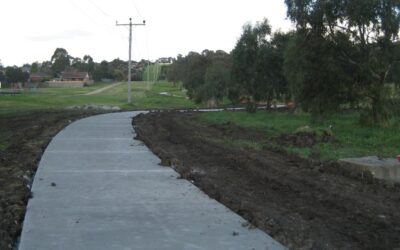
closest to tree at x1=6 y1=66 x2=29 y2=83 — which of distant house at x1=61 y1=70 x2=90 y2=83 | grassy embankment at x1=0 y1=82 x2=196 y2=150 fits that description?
distant house at x1=61 y1=70 x2=90 y2=83

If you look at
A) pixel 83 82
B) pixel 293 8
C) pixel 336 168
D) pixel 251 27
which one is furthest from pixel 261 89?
pixel 83 82

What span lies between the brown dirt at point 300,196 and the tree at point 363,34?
11751 millimetres

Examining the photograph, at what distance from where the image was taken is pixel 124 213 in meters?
7.83

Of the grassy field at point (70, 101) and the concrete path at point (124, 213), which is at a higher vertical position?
the concrete path at point (124, 213)

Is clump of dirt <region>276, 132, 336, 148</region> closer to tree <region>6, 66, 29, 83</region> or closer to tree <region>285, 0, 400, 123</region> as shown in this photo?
tree <region>285, 0, 400, 123</region>

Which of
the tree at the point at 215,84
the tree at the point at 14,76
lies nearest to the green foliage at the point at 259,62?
the tree at the point at 215,84

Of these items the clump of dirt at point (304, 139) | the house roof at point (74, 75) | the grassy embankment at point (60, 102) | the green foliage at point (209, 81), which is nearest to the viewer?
the clump of dirt at point (304, 139)

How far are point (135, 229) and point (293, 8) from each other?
2174cm

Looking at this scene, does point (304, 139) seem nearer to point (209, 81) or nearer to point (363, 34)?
point (363, 34)

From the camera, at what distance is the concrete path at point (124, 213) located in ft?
21.0

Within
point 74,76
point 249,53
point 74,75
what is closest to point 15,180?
point 249,53

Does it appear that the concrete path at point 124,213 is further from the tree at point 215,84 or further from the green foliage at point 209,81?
the tree at point 215,84

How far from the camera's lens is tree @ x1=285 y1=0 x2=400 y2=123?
2477 cm

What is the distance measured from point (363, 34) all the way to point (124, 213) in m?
20.3
